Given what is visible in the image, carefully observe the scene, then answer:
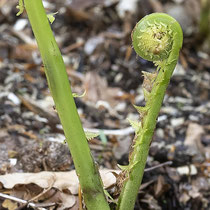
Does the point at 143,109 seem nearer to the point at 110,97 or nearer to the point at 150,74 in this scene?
the point at 150,74

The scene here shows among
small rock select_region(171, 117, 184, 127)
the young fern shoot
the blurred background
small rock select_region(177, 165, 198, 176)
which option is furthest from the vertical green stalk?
small rock select_region(171, 117, 184, 127)

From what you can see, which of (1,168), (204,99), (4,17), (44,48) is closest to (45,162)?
(1,168)

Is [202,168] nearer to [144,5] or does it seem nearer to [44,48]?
[44,48]

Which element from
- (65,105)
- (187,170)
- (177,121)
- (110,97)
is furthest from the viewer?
(110,97)

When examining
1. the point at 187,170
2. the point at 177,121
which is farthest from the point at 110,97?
the point at 187,170

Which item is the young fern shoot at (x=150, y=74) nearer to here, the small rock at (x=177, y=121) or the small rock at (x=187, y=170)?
the small rock at (x=187, y=170)

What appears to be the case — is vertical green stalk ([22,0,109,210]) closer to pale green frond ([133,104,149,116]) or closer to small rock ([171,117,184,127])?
pale green frond ([133,104,149,116])

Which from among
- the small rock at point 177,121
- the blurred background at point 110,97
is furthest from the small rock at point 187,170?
the small rock at point 177,121
